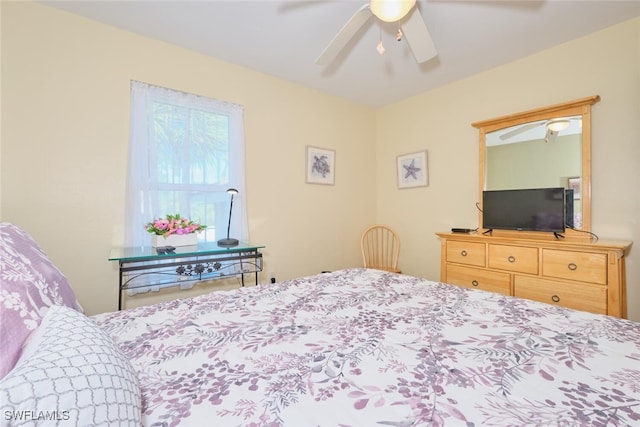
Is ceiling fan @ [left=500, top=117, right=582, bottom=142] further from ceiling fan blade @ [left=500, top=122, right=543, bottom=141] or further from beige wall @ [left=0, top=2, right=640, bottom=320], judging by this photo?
beige wall @ [left=0, top=2, right=640, bottom=320]

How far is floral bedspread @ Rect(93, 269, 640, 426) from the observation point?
0.64 meters

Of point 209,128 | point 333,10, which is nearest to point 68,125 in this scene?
point 209,128

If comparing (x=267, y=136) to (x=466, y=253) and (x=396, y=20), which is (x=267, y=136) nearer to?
(x=396, y=20)

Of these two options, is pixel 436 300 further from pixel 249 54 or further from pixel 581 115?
pixel 249 54

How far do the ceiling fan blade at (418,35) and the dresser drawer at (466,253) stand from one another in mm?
1653

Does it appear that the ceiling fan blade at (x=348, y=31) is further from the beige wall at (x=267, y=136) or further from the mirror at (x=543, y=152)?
the mirror at (x=543, y=152)

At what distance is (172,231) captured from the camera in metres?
2.25

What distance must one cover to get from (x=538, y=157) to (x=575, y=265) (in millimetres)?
1030

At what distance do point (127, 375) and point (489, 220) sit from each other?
2.92m

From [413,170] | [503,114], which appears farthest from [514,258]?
[413,170]

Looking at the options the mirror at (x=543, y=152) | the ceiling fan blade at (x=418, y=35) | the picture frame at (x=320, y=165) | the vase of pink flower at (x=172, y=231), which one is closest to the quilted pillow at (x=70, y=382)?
the vase of pink flower at (x=172, y=231)

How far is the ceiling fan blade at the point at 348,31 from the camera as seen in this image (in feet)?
5.42

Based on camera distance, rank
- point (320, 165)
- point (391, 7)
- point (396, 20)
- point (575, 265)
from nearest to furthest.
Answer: point (391, 7)
point (396, 20)
point (575, 265)
point (320, 165)

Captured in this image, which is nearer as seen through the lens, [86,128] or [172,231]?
[86,128]
